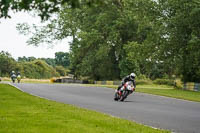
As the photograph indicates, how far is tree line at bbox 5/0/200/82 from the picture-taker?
40.9 metres

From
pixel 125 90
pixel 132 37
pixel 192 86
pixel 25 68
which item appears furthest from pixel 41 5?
pixel 25 68

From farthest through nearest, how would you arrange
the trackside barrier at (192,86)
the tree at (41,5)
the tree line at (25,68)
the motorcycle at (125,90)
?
1. the tree line at (25,68)
2. the trackside barrier at (192,86)
3. the motorcycle at (125,90)
4. the tree at (41,5)

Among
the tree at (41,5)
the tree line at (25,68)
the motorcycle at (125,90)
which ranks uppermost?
the tree line at (25,68)

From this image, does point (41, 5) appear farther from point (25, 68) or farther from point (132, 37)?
point (25, 68)

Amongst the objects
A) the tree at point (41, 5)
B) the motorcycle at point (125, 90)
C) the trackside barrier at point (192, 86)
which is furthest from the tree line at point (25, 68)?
the tree at point (41, 5)

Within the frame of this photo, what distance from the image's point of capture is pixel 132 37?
65.0m

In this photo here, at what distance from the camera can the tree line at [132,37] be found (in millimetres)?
40875

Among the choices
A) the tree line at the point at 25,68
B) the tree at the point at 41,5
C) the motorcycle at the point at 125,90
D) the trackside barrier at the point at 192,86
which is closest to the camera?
the tree at the point at 41,5

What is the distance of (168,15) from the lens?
1708 inches

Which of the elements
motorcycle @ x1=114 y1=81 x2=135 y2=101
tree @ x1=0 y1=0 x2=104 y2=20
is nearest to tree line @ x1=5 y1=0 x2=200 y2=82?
motorcycle @ x1=114 y1=81 x2=135 y2=101

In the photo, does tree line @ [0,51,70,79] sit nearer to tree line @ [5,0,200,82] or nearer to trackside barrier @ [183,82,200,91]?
tree line @ [5,0,200,82]

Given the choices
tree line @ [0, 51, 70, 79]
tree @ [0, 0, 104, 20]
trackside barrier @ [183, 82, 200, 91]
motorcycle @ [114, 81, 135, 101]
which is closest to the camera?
tree @ [0, 0, 104, 20]

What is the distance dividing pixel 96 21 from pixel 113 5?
138 inches

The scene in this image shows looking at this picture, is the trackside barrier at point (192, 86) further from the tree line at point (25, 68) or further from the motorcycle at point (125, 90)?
the tree line at point (25, 68)
